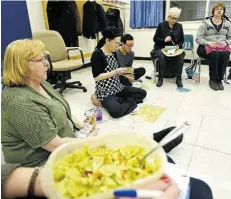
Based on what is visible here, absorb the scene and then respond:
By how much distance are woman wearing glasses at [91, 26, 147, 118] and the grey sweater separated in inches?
62.8

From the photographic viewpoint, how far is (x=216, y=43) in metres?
3.02

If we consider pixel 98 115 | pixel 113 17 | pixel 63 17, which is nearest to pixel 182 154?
pixel 98 115

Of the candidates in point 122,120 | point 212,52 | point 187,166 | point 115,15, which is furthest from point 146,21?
point 187,166

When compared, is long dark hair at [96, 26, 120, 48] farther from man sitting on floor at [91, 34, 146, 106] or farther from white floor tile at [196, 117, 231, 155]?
white floor tile at [196, 117, 231, 155]

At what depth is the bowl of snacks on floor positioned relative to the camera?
1.69ft

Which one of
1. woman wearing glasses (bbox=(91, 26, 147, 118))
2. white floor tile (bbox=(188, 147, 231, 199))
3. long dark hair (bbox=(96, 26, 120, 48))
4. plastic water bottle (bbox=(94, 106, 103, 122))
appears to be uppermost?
long dark hair (bbox=(96, 26, 120, 48))

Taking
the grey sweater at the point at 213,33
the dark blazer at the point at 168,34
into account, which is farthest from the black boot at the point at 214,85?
the dark blazer at the point at 168,34

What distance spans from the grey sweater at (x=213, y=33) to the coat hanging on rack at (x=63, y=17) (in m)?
2.18

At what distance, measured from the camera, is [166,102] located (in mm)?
2576

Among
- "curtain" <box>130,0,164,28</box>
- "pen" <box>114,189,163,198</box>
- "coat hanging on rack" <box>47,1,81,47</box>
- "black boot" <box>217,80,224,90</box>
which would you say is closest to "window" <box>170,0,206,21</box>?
"curtain" <box>130,0,164,28</box>

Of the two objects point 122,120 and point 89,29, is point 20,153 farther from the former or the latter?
point 89,29

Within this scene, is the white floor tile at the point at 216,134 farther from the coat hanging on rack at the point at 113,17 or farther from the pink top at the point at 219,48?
the coat hanging on rack at the point at 113,17

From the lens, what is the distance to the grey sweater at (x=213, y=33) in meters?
3.04

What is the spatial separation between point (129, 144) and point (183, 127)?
0.63 feet
